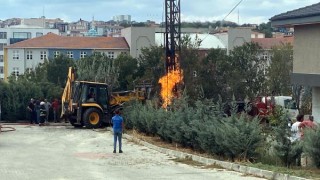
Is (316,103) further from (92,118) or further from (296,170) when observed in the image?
(92,118)

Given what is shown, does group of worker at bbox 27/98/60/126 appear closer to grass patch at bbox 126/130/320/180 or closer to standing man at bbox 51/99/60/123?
standing man at bbox 51/99/60/123

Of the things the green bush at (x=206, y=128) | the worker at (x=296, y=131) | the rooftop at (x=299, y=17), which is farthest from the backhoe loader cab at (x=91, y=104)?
the worker at (x=296, y=131)

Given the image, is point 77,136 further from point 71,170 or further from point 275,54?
point 275,54

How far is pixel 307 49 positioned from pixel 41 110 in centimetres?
2114

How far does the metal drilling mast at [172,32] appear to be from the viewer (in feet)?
155

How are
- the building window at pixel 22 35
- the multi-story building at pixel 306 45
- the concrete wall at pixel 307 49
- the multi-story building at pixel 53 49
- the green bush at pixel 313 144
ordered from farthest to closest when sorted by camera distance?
the building window at pixel 22 35, the multi-story building at pixel 53 49, the concrete wall at pixel 307 49, the multi-story building at pixel 306 45, the green bush at pixel 313 144

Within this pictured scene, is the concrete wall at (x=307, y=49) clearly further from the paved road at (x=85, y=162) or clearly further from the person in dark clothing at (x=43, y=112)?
the person in dark clothing at (x=43, y=112)

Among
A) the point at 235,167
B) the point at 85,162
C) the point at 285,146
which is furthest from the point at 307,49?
the point at 85,162

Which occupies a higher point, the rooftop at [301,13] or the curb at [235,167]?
the rooftop at [301,13]

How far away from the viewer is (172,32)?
48.0m

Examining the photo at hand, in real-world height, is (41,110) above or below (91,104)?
below

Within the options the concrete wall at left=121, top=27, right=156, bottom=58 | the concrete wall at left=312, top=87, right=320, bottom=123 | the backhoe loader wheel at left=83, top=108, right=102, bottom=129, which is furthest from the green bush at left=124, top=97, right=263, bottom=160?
the concrete wall at left=121, top=27, right=156, bottom=58

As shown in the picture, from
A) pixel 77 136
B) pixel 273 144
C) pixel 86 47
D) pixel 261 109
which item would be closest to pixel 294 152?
pixel 273 144

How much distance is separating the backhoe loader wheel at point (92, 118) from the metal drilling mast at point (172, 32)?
920 centimetres
